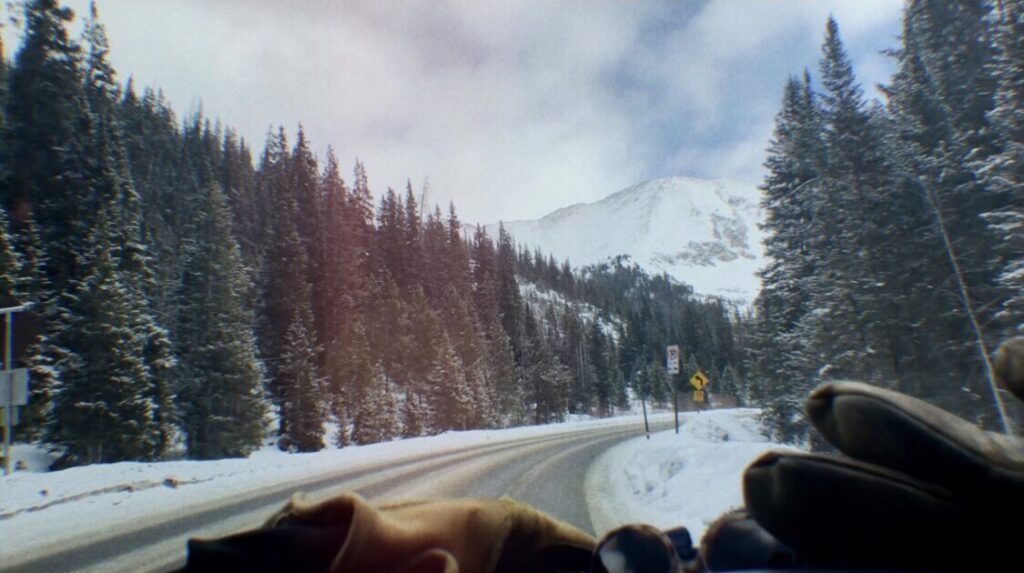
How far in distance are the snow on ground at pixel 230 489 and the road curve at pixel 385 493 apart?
0.48 m

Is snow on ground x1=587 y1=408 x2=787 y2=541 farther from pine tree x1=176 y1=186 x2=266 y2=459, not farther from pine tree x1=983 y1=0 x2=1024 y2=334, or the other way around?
pine tree x1=176 y1=186 x2=266 y2=459

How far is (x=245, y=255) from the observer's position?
4144cm

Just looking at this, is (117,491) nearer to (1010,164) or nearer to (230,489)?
(230,489)

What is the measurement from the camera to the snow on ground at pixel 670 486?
6.64 m

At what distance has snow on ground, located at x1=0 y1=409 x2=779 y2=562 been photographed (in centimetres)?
680

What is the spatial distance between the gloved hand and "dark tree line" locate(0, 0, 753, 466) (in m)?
14.8

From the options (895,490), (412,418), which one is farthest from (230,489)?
(412,418)

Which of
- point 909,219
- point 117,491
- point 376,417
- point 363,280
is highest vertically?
point 363,280

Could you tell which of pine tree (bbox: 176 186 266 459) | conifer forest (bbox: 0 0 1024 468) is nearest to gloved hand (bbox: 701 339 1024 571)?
conifer forest (bbox: 0 0 1024 468)

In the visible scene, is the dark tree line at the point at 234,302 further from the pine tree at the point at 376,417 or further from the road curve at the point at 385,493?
the road curve at the point at 385,493

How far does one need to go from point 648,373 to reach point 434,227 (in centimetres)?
2819

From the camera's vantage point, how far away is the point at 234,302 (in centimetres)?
2716

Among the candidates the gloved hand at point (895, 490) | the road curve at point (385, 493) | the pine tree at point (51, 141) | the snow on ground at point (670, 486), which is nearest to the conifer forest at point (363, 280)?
the pine tree at point (51, 141)

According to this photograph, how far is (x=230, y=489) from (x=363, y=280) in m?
31.5
